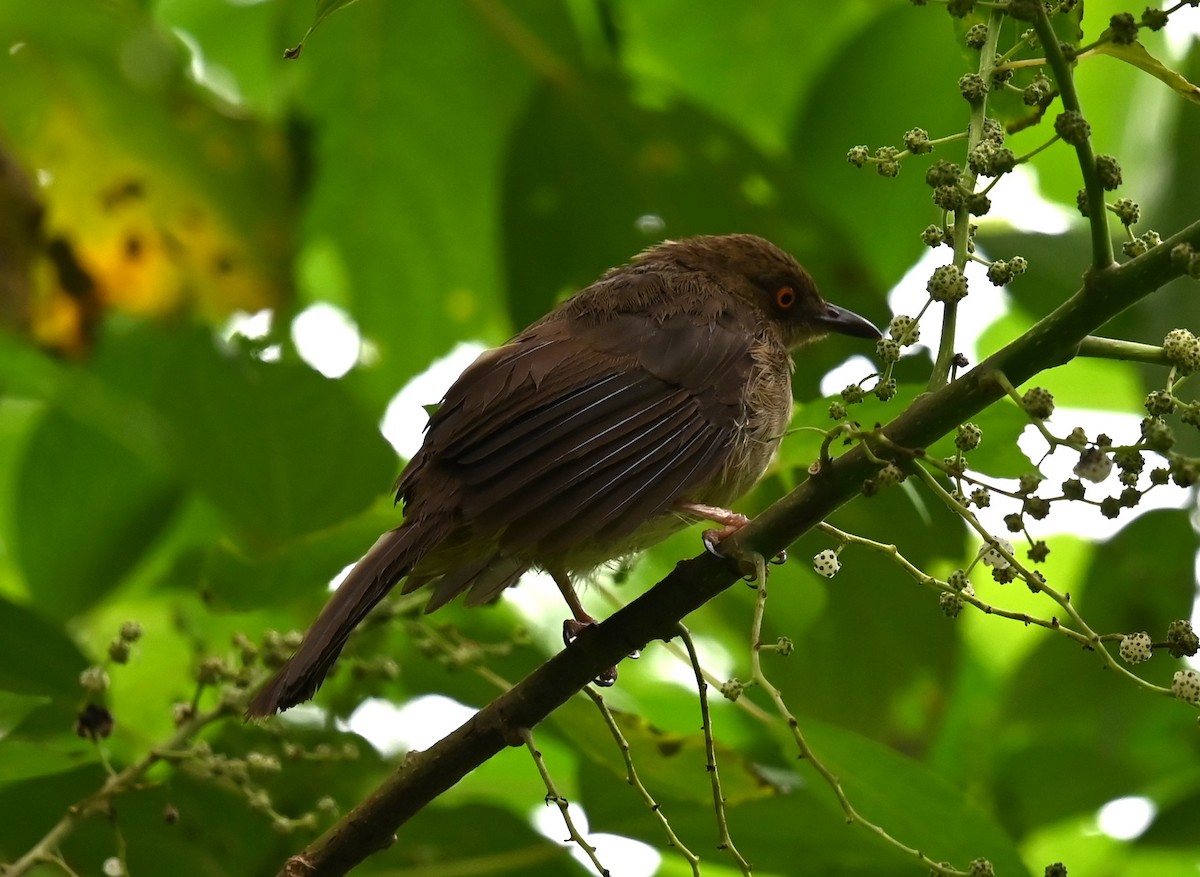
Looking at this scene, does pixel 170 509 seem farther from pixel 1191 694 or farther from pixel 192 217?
pixel 1191 694

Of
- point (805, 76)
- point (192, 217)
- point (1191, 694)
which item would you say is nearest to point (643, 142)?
point (805, 76)

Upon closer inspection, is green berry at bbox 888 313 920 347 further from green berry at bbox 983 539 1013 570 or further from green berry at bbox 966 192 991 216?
green berry at bbox 983 539 1013 570

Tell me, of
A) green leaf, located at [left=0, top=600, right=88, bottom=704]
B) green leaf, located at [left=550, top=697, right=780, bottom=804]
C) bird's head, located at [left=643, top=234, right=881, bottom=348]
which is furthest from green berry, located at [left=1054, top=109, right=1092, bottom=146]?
bird's head, located at [left=643, top=234, right=881, bottom=348]

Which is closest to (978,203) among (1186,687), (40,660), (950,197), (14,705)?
(950,197)

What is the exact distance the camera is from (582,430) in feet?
12.2

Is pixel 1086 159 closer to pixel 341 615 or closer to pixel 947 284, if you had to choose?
pixel 947 284

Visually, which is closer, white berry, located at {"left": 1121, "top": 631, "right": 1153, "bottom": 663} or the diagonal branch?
white berry, located at {"left": 1121, "top": 631, "right": 1153, "bottom": 663}

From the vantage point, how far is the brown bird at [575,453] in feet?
11.4

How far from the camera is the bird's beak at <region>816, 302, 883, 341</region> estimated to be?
471 centimetres

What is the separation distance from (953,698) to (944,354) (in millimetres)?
2710

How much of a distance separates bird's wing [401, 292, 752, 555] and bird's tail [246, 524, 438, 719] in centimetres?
19

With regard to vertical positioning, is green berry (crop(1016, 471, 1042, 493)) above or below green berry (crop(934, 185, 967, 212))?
below

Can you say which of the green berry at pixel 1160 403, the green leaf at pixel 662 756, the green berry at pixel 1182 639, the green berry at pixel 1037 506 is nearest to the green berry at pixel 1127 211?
the green berry at pixel 1160 403

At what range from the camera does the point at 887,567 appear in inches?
→ 161
